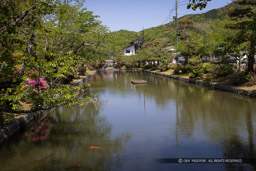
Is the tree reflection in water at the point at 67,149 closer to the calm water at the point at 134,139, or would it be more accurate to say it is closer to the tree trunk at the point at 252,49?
the calm water at the point at 134,139

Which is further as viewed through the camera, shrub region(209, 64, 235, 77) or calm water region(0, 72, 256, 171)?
shrub region(209, 64, 235, 77)

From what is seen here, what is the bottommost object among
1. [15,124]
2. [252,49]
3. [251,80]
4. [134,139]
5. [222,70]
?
[134,139]

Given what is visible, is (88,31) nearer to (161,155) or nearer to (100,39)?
(100,39)

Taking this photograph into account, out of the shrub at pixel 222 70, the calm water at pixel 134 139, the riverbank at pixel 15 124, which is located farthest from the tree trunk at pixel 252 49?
the riverbank at pixel 15 124

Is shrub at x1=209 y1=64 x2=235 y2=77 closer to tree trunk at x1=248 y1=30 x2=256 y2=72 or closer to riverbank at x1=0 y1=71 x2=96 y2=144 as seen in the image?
tree trunk at x1=248 y1=30 x2=256 y2=72

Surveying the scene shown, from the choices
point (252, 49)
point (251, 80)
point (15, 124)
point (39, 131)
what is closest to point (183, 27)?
point (252, 49)

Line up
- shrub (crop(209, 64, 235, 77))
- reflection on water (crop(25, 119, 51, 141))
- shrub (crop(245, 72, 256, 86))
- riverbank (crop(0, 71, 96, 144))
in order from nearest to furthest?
1. riverbank (crop(0, 71, 96, 144))
2. reflection on water (crop(25, 119, 51, 141))
3. shrub (crop(245, 72, 256, 86))
4. shrub (crop(209, 64, 235, 77))

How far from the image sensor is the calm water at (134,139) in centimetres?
713

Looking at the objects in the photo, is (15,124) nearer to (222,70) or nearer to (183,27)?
(222,70)

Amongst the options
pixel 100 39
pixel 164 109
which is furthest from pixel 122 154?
pixel 100 39

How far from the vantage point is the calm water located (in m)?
7.13

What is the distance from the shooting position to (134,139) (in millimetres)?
9039

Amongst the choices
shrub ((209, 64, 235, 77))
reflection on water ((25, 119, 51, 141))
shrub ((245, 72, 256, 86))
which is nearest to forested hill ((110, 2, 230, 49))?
shrub ((209, 64, 235, 77))

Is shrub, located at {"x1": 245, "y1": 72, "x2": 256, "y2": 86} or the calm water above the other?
shrub, located at {"x1": 245, "y1": 72, "x2": 256, "y2": 86}
